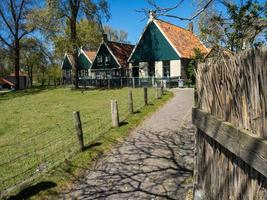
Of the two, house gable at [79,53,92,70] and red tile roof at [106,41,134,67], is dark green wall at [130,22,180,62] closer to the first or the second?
red tile roof at [106,41,134,67]

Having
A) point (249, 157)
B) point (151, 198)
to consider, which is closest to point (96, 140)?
point (151, 198)

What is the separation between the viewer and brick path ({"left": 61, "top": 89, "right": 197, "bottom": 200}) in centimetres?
590

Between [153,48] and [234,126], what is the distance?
34.1 meters

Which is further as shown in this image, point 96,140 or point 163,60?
point 163,60

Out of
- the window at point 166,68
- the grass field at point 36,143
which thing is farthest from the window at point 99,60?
the grass field at point 36,143

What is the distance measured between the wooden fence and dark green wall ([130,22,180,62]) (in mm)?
30506

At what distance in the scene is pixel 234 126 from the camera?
318cm

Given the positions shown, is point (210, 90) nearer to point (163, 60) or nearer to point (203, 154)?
point (203, 154)

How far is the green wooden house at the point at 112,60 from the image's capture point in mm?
41219

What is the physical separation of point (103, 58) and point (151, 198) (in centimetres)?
3893

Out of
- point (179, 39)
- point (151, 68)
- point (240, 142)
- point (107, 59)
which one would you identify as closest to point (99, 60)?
point (107, 59)

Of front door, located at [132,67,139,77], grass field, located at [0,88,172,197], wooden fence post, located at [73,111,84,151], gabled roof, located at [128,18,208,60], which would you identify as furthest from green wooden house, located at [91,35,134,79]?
wooden fence post, located at [73,111,84,151]

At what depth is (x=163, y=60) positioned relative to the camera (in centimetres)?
3562

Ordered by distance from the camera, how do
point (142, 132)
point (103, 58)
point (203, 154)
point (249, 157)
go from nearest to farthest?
point (249, 157)
point (203, 154)
point (142, 132)
point (103, 58)
